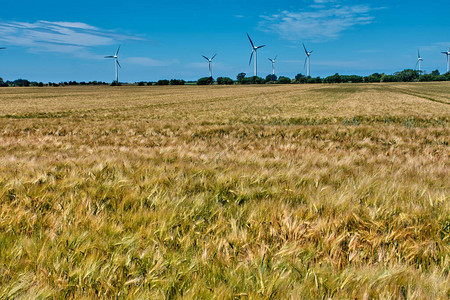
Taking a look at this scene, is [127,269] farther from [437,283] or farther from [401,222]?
[401,222]

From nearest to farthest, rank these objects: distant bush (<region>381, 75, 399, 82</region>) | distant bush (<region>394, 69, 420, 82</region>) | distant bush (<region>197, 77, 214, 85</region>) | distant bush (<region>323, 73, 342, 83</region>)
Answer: distant bush (<region>197, 77, 214, 85</region>)
distant bush (<region>381, 75, 399, 82</region>)
distant bush (<region>323, 73, 342, 83</region>)
distant bush (<region>394, 69, 420, 82</region>)

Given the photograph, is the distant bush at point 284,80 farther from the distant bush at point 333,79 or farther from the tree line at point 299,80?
the distant bush at point 333,79

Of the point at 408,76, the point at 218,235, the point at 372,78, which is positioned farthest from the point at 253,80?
the point at 218,235

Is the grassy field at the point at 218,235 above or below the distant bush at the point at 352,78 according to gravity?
below

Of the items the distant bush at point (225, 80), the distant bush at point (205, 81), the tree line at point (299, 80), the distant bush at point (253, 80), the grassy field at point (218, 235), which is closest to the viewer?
the grassy field at point (218, 235)

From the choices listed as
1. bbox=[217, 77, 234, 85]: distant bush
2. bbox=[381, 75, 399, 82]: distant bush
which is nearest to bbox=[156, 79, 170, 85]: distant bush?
bbox=[217, 77, 234, 85]: distant bush

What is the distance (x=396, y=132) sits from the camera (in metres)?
9.45

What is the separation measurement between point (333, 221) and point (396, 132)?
867cm

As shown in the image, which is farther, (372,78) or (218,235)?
(372,78)

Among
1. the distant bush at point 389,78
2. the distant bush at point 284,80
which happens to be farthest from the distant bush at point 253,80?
the distant bush at point 389,78

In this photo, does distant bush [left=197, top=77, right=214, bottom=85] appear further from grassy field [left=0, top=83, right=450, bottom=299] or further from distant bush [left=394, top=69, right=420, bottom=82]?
grassy field [left=0, top=83, right=450, bottom=299]

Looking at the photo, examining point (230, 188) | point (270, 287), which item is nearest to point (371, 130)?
point (230, 188)

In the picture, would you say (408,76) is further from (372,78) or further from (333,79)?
(333,79)

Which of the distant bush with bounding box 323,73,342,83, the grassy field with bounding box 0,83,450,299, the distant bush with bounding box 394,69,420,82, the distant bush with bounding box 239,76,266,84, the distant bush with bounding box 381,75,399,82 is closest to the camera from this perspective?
the grassy field with bounding box 0,83,450,299
